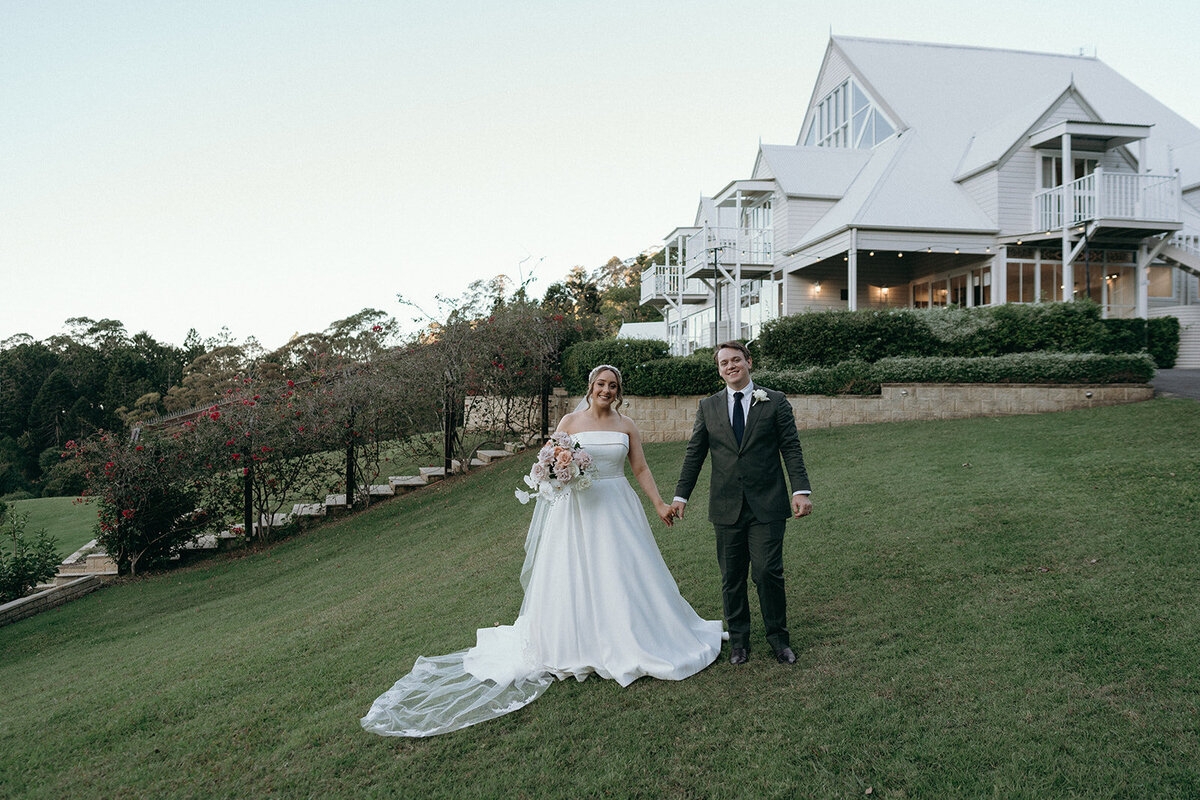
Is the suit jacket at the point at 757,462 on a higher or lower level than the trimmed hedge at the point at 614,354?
lower

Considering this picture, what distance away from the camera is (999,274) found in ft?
61.7

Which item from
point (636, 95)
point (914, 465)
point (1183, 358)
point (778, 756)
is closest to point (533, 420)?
point (914, 465)

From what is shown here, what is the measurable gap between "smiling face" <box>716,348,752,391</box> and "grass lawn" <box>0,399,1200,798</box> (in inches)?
72.1

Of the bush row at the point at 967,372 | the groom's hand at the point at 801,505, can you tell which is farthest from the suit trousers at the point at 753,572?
the bush row at the point at 967,372

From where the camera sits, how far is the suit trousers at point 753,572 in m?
4.40

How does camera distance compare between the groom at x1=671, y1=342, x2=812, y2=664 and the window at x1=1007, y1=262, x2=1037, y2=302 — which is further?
the window at x1=1007, y1=262, x2=1037, y2=302

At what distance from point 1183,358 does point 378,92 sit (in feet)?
73.5

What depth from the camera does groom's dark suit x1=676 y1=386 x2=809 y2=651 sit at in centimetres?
440

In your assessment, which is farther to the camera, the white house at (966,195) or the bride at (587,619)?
Answer: the white house at (966,195)

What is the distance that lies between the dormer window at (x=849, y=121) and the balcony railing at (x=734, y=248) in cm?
374

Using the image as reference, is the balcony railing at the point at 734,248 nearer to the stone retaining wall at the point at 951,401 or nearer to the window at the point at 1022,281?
the window at the point at 1022,281

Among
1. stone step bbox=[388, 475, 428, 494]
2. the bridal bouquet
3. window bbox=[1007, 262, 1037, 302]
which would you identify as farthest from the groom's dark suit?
window bbox=[1007, 262, 1037, 302]

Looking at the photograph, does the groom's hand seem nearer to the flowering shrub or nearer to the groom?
the groom

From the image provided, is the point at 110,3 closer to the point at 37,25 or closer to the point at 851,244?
the point at 37,25
